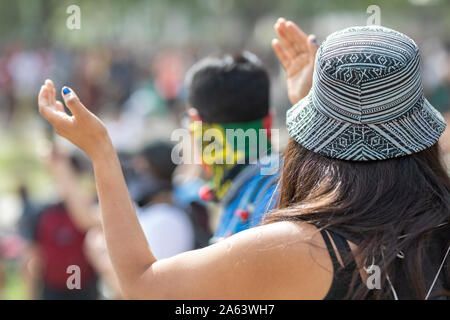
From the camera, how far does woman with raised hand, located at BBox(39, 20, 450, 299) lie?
1.45 metres

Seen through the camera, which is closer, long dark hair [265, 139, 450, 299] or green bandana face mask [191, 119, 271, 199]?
long dark hair [265, 139, 450, 299]

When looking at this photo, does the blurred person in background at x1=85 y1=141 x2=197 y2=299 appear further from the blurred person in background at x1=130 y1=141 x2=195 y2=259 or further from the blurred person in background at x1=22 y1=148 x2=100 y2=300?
the blurred person in background at x1=22 y1=148 x2=100 y2=300

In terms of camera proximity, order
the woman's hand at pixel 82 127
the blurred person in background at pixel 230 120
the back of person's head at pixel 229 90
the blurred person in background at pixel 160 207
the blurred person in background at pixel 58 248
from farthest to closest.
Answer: the blurred person in background at pixel 58 248
the blurred person in background at pixel 160 207
the back of person's head at pixel 229 90
the blurred person in background at pixel 230 120
the woman's hand at pixel 82 127

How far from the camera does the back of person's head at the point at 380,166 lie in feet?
4.78

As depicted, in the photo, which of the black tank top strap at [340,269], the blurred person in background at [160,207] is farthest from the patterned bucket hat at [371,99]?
the blurred person in background at [160,207]

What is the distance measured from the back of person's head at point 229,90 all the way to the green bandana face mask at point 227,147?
35 mm

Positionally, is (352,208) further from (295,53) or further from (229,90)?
(229,90)

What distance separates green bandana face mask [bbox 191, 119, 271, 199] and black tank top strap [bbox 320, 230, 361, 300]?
1157 millimetres

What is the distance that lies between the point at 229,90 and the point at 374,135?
1310mm

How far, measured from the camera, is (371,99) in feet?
4.93

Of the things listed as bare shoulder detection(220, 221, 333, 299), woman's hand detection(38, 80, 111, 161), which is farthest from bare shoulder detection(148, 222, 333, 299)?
woman's hand detection(38, 80, 111, 161)

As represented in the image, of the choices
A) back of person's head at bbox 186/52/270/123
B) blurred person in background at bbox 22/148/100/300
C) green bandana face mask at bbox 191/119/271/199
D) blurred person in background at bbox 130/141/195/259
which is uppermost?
back of person's head at bbox 186/52/270/123

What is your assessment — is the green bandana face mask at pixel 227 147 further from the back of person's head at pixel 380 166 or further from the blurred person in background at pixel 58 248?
the blurred person in background at pixel 58 248

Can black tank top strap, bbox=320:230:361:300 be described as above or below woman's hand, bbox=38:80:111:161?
below
